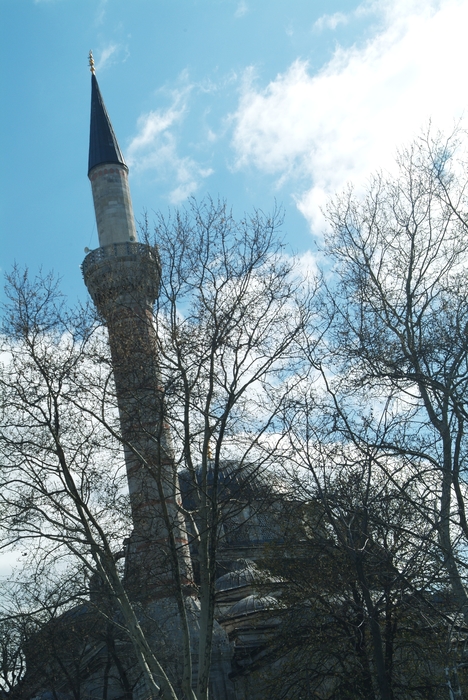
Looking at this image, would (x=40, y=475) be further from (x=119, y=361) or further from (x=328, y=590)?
(x=328, y=590)

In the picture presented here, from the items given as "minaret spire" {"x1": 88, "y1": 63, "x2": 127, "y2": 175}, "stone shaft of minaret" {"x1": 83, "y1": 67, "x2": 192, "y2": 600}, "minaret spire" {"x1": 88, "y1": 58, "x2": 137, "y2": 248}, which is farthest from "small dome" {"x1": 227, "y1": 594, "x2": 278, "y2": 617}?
"minaret spire" {"x1": 88, "y1": 63, "x2": 127, "y2": 175}

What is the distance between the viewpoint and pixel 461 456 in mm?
9305

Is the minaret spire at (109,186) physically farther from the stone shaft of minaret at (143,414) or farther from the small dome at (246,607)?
the small dome at (246,607)

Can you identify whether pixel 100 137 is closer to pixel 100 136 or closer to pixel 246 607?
pixel 100 136

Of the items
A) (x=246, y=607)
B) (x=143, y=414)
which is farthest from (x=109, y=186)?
(x=143, y=414)

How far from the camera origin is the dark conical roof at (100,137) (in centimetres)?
2384

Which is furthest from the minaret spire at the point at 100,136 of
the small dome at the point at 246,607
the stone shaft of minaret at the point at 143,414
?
the small dome at the point at 246,607

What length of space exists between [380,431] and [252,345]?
7.36ft

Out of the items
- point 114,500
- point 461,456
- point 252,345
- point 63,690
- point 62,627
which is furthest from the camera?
point 63,690

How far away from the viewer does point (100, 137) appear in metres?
24.4

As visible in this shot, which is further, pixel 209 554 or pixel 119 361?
pixel 119 361

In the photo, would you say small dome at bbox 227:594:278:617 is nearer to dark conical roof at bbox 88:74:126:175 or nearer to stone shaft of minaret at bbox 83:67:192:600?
stone shaft of minaret at bbox 83:67:192:600

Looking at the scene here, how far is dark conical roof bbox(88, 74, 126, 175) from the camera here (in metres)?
23.8

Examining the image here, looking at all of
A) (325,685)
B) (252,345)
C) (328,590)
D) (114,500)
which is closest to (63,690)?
(325,685)
